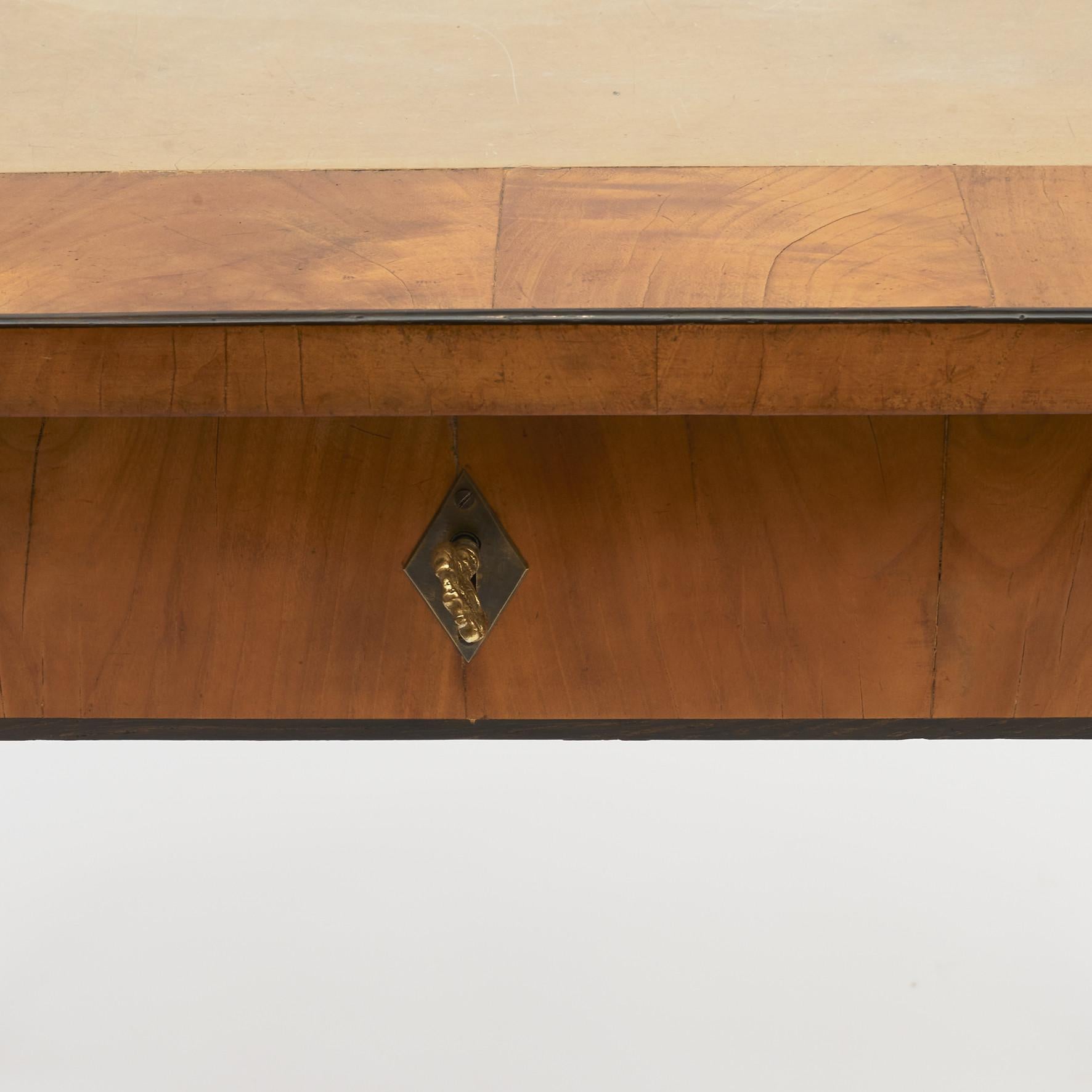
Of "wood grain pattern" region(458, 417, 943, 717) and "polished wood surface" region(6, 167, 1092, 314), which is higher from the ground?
"polished wood surface" region(6, 167, 1092, 314)

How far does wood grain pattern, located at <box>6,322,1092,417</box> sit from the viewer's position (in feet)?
1.69

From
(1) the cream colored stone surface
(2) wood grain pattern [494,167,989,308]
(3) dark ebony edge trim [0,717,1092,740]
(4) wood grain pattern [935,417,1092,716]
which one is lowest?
(3) dark ebony edge trim [0,717,1092,740]

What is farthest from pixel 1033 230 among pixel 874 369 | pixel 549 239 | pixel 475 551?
pixel 475 551

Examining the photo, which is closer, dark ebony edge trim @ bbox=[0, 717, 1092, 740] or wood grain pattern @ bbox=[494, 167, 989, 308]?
wood grain pattern @ bbox=[494, 167, 989, 308]

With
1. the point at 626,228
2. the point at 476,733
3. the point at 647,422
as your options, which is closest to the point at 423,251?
the point at 626,228

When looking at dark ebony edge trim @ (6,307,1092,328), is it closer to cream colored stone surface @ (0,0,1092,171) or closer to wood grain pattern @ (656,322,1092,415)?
wood grain pattern @ (656,322,1092,415)

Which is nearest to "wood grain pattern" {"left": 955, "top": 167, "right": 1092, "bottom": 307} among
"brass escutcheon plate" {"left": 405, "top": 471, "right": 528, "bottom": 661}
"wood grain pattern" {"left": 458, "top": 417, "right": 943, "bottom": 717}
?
"wood grain pattern" {"left": 458, "top": 417, "right": 943, "bottom": 717}

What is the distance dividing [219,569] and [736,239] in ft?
1.19

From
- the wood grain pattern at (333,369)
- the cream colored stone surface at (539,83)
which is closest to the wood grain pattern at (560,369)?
the wood grain pattern at (333,369)

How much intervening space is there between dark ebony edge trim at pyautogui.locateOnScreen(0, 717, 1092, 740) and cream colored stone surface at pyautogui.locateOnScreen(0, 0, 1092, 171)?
0.34m

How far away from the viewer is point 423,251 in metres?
0.54

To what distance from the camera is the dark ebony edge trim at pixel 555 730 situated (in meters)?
0.76

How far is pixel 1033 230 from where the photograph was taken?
1.78 ft

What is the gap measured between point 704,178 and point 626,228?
51mm
